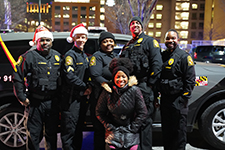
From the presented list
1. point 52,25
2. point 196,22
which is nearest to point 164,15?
point 196,22

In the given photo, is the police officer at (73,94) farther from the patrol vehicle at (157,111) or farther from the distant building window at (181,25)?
the distant building window at (181,25)

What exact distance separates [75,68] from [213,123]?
247 centimetres

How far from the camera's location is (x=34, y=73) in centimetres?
271

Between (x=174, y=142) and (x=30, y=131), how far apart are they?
201 centimetres

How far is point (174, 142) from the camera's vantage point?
287cm

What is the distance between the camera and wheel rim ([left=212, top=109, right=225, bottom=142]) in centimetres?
341

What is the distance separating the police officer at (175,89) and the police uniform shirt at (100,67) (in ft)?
2.53

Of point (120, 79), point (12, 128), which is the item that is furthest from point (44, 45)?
point (12, 128)

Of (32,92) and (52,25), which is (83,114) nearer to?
(32,92)

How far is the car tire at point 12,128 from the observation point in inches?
130

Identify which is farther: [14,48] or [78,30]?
[14,48]

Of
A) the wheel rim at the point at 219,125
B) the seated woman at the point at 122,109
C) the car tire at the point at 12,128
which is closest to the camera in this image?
the seated woman at the point at 122,109

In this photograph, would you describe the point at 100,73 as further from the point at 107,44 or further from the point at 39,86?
the point at 39,86

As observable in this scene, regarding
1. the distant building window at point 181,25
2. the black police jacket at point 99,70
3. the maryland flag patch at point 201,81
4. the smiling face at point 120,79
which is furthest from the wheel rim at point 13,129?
the distant building window at point 181,25
